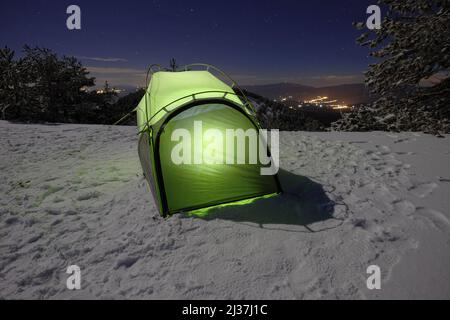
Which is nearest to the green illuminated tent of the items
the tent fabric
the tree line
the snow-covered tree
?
the tent fabric

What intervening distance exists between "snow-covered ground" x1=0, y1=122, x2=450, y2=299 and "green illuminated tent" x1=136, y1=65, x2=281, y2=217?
333 mm

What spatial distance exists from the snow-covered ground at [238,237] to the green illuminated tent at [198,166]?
0.33 m

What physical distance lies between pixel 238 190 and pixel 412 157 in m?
5.85

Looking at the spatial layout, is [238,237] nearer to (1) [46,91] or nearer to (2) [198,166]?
(2) [198,166]

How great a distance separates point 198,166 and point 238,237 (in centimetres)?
157

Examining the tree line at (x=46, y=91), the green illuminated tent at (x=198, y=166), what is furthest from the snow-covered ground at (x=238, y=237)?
the tree line at (x=46, y=91)

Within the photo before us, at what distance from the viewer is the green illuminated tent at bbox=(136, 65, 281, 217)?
469 cm

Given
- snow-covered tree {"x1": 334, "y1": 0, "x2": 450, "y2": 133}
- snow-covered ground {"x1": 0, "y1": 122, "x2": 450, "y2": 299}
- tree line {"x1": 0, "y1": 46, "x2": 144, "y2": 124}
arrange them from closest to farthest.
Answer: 1. snow-covered ground {"x1": 0, "y1": 122, "x2": 450, "y2": 299}
2. snow-covered tree {"x1": 334, "y1": 0, "x2": 450, "y2": 133}
3. tree line {"x1": 0, "y1": 46, "x2": 144, "y2": 124}

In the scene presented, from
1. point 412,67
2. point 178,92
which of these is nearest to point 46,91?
point 178,92

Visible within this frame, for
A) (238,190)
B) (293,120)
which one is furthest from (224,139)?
(293,120)

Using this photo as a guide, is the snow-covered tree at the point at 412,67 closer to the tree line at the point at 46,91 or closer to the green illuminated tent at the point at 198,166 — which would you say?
the green illuminated tent at the point at 198,166

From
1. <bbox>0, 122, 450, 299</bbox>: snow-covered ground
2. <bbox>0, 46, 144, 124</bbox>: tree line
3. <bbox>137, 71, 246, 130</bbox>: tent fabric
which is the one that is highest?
<bbox>0, 46, 144, 124</bbox>: tree line

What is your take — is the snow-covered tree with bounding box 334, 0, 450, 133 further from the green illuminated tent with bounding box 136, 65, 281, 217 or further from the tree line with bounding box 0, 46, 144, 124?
the tree line with bounding box 0, 46, 144, 124
